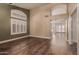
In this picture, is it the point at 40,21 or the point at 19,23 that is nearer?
the point at 19,23

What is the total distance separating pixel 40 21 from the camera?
289cm

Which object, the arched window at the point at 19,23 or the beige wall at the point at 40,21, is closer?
the arched window at the point at 19,23

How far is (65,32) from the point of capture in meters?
2.60

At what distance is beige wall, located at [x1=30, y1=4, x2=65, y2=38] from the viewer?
2.71 metres

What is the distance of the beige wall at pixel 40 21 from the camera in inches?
107

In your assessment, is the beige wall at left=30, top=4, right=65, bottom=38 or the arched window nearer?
the arched window

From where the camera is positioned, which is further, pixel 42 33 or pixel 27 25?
pixel 42 33

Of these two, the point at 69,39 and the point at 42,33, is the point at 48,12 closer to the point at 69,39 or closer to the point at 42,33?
the point at 42,33

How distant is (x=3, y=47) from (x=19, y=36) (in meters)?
0.63

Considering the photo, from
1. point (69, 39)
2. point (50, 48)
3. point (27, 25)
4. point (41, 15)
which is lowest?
point (50, 48)

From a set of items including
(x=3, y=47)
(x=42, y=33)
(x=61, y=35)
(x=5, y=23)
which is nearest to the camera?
(x=61, y=35)

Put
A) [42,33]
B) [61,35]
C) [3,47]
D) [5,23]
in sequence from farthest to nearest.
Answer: [5,23] → [42,33] → [3,47] → [61,35]

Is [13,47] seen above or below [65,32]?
below

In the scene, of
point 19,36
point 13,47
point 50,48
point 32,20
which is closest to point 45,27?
point 32,20
